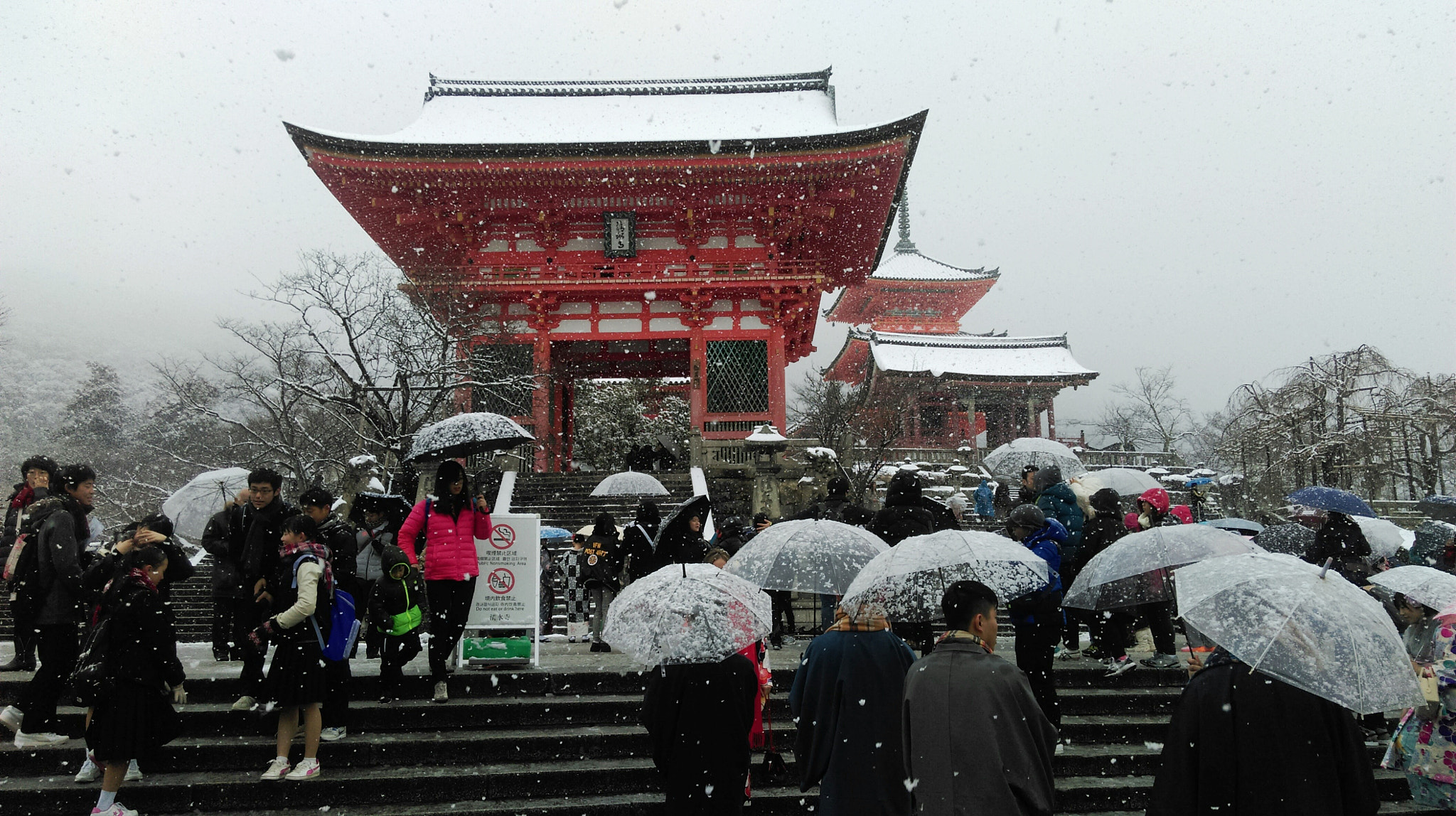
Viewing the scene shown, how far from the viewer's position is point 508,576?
233 inches

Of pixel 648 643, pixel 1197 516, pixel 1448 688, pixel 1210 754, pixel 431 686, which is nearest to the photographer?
pixel 1210 754

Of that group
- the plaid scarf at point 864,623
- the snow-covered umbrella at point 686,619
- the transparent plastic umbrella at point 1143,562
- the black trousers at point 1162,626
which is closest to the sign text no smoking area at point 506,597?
the snow-covered umbrella at point 686,619

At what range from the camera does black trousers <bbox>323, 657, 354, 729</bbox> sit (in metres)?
4.71

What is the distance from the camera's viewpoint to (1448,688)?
354cm

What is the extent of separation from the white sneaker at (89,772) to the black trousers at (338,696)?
1.15 metres

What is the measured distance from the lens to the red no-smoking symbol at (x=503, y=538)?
593 centimetres

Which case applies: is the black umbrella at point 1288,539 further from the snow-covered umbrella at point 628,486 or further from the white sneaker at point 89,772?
the white sneaker at point 89,772

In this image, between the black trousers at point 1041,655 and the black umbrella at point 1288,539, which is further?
the black umbrella at point 1288,539

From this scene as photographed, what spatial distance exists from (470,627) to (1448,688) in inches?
223

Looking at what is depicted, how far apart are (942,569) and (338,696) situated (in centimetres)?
376

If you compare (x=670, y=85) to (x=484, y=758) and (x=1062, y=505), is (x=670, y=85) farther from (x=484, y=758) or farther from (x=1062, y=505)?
(x=484, y=758)

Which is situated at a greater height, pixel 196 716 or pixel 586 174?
pixel 586 174

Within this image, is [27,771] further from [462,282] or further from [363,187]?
[363,187]

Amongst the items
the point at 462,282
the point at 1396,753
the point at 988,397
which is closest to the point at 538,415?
the point at 462,282
